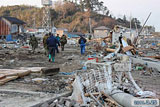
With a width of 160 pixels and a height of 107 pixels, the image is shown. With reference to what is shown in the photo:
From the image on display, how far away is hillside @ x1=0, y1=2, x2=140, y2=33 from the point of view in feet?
300

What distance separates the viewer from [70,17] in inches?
3848

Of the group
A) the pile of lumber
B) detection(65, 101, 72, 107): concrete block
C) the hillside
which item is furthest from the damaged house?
detection(65, 101, 72, 107): concrete block

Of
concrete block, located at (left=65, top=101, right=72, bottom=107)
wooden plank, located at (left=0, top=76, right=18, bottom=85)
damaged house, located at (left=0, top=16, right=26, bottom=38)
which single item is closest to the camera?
concrete block, located at (left=65, top=101, right=72, bottom=107)

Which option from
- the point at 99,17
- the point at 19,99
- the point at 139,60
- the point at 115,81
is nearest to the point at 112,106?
the point at 115,81

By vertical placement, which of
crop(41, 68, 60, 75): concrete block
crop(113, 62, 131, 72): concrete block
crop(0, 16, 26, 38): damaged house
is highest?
crop(0, 16, 26, 38): damaged house

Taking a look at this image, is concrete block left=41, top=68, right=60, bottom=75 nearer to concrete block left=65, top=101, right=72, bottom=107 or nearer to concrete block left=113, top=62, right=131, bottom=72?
concrete block left=113, top=62, right=131, bottom=72

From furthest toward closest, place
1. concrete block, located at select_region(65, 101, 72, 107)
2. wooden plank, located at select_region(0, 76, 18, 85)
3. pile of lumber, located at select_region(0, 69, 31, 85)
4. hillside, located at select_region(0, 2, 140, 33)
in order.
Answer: hillside, located at select_region(0, 2, 140, 33) → pile of lumber, located at select_region(0, 69, 31, 85) → wooden plank, located at select_region(0, 76, 18, 85) → concrete block, located at select_region(65, 101, 72, 107)

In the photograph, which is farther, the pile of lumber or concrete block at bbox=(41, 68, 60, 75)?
concrete block at bbox=(41, 68, 60, 75)

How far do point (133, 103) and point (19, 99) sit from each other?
2.78 meters

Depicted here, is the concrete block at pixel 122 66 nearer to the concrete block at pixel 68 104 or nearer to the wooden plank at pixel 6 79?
the concrete block at pixel 68 104

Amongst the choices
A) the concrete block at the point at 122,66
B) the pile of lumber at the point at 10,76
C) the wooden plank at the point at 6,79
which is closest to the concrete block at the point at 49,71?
the pile of lumber at the point at 10,76

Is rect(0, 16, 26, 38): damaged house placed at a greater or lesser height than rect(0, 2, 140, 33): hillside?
lesser

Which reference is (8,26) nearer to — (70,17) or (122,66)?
(122,66)

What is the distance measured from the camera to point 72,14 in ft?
Result: 339
